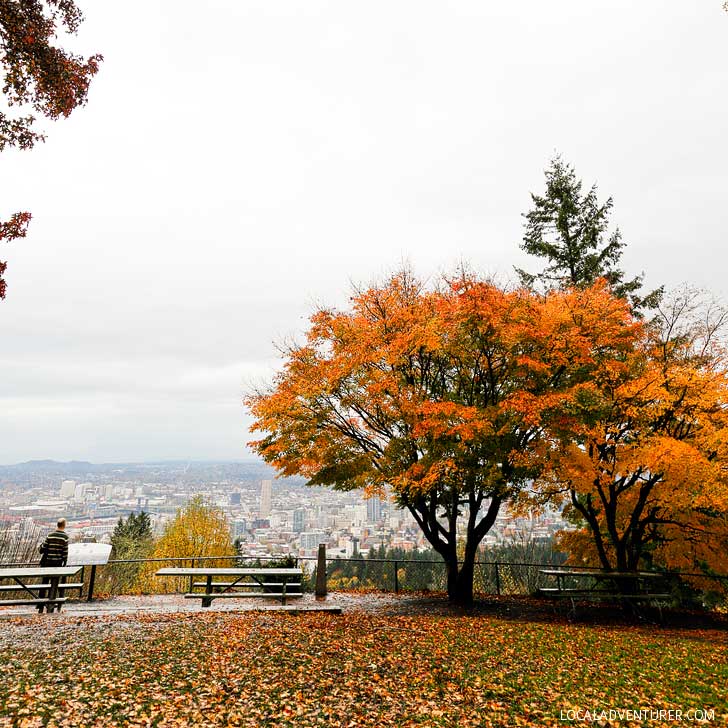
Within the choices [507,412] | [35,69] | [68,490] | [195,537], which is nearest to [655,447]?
[507,412]

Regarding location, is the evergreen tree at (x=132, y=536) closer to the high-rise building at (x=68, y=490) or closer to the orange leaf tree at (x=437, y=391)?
the orange leaf tree at (x=437, y=391)

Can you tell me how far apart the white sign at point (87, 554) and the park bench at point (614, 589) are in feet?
38.5

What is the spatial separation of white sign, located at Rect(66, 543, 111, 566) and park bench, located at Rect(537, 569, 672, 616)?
11.7m

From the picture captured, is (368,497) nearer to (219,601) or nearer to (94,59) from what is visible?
(219,601)

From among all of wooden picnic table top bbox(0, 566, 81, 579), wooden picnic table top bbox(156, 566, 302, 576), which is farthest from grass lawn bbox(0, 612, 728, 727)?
wooden picnic table top bbox(0, 566, 81, 579)

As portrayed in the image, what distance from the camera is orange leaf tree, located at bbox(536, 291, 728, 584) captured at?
12195 millimetres

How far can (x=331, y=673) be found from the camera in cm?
701

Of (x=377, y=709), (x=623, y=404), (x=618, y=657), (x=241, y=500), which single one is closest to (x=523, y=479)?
(x=623, y=404)

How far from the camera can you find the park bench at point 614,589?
42.3ft

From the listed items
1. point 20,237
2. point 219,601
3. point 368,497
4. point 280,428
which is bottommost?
point 219,601

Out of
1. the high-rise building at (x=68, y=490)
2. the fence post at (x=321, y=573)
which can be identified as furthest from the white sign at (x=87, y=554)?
the high-rise building at (x=68, y=490)

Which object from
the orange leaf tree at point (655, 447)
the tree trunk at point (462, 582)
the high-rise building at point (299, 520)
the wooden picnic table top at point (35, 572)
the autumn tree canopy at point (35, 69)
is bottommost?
the high-rise building at point (299, 520)

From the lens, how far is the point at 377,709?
5.98 metres

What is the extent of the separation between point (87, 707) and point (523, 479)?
11.2 metres
